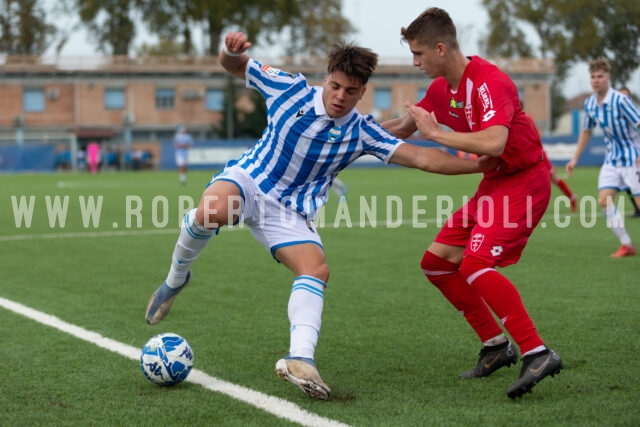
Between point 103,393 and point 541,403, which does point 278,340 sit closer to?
point 103,393

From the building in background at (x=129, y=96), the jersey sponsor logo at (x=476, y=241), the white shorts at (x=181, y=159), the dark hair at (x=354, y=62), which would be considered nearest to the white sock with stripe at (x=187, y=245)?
the dark hair at (x=354, y=62)

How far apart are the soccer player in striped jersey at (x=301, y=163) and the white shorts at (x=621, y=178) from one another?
6.34 m

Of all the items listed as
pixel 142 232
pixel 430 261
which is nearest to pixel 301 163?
pixel 430 261

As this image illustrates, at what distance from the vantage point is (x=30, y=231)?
13.2 m

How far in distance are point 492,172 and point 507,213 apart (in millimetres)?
266

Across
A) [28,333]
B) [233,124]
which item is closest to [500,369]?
[28,333]

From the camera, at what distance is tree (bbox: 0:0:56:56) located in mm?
62000

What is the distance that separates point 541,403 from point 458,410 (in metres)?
0.44

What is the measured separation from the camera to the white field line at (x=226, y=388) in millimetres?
3975

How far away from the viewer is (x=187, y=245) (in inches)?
199

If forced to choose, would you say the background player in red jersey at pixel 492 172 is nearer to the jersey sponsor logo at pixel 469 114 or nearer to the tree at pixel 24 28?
the jersey sponsor logo at pixel 469 114

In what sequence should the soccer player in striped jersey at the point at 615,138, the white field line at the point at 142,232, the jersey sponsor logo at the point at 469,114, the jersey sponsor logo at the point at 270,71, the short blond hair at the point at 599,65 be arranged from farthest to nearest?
the white field line at the point at 142,232, the soccer player in striped jersey at the point at 615,138, the short blond hair at the point at 599,65, the jersey sponsor logo at the point at 270,71, the jersey sponsor logo at the point at 469,114

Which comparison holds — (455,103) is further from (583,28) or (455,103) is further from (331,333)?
(583,28)

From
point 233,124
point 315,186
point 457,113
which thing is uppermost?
point 457,113
